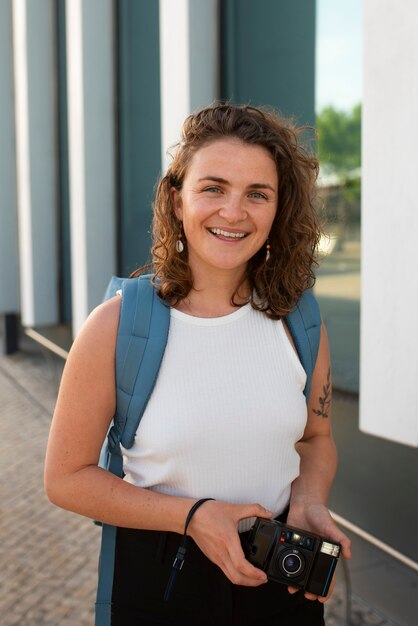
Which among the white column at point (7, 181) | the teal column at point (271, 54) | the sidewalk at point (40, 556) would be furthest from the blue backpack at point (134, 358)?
the white column at point (7, 181)

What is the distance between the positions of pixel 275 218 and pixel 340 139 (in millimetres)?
2807

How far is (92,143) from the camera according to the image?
7.99 meters

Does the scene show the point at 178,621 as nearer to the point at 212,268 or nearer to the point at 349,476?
the point at 212,268

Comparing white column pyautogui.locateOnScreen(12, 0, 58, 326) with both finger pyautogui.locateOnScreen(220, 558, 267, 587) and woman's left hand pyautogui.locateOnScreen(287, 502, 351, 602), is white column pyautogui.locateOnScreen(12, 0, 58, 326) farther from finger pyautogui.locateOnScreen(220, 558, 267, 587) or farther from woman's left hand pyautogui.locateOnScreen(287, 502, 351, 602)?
finger pyautogui.locateOnScreen(220, 558, 267, 587)

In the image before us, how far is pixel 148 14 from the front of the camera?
7.19 m

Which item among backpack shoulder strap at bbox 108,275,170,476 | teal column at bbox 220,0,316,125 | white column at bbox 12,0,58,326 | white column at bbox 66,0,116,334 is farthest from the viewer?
white column at bbox 12,0,58,326

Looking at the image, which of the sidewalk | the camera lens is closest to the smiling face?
the camera lens

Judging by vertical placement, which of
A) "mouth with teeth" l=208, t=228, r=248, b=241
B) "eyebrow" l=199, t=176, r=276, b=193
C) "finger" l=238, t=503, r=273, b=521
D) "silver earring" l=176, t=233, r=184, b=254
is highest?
"eyebrow" l=199, t=176, r=276, b=193

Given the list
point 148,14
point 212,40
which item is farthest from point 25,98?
point 212,40

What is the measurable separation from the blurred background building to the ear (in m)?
0.48

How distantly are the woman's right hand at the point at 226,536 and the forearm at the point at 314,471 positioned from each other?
0.22m

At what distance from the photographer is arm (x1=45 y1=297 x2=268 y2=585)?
1.70m

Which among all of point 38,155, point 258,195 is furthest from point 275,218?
point 38,155

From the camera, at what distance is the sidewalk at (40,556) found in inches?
151
